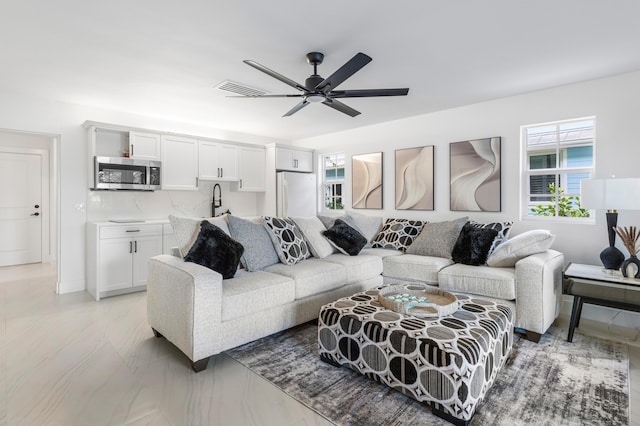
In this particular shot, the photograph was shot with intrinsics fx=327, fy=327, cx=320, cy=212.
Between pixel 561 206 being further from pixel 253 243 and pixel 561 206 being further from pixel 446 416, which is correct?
pixel 253 243

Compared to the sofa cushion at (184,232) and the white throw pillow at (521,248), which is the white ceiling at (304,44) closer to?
the sofa cushion at (184,232)

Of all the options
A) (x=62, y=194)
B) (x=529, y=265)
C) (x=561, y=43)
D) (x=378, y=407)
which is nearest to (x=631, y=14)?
(x=561, y=43)

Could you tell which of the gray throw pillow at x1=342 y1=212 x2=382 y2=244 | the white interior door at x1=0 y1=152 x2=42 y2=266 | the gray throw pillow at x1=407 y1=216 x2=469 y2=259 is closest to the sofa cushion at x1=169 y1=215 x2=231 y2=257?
the gray throw pillow at x1=342 y1=212 x2=382 y2=244

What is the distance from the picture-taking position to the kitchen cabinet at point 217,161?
16.4ft

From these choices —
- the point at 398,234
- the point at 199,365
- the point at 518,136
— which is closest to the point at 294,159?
the point at 398,234

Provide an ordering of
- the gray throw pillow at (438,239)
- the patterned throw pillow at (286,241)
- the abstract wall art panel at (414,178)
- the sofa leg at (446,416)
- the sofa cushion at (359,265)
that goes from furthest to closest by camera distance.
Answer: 1. the abstract wall art panel at (414,178)
2. the gray throw pillow at (438,239)
3. the sofa cushion at (359,265)
4. the patterned throw pillow at (286,241)
5. the sofa leg at (446,416)

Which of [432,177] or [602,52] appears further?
[432,177]

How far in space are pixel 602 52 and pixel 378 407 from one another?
3.21 m

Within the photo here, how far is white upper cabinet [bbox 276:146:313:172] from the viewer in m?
5.71

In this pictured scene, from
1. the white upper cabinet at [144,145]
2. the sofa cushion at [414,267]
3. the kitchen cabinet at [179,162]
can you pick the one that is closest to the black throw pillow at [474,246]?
the sofa cushion at [414,267]

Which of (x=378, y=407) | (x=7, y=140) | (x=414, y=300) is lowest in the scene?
(x=378, y=407)

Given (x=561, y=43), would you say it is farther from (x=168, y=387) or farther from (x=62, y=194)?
(x=62, y=194)

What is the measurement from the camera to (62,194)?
4.08 metres

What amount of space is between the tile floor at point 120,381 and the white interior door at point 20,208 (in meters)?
3.50
